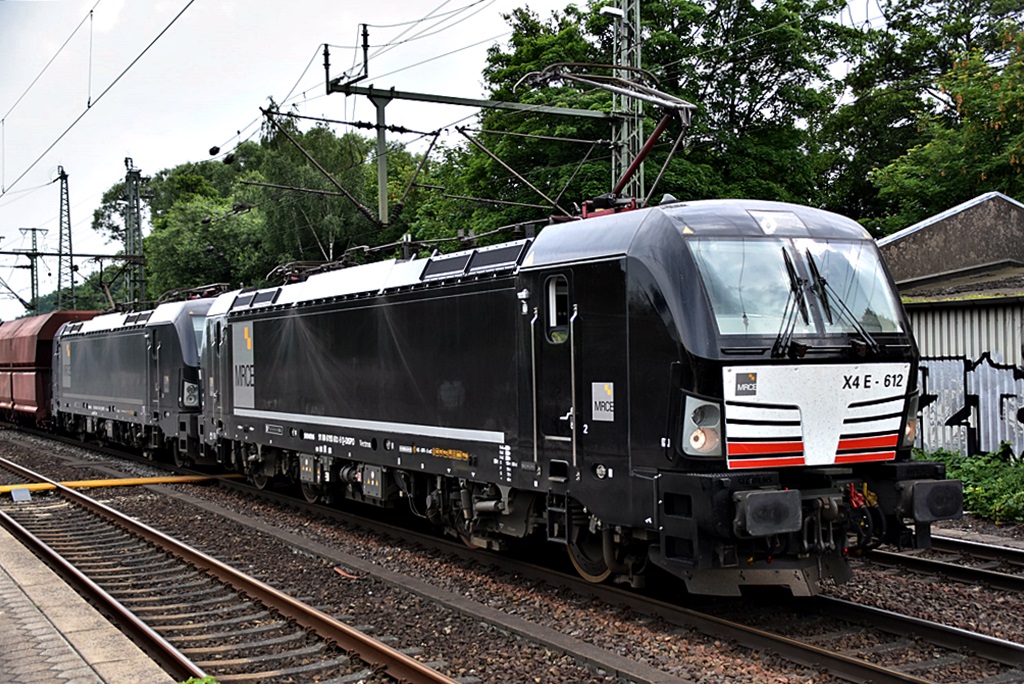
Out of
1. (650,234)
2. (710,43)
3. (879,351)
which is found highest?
(710,43)

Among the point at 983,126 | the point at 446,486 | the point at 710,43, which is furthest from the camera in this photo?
the point at 710,43

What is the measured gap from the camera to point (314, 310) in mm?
14508

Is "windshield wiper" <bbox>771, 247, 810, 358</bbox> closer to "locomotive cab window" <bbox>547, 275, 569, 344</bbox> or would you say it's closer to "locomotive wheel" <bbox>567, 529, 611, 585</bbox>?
"locomotive cab window" <bbox>547, 275, 569, 344</bbox>

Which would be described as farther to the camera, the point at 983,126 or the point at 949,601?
the point at 983,126

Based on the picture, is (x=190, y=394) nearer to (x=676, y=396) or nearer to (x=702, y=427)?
(x=676, y=396)

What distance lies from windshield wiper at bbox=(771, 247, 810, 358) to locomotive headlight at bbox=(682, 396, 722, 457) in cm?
64

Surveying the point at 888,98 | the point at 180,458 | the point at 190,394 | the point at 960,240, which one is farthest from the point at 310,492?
the point at 888,98

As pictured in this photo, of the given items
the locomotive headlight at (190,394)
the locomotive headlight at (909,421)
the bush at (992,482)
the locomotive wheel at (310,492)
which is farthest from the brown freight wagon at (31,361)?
the locomotive headlight at (909,421)

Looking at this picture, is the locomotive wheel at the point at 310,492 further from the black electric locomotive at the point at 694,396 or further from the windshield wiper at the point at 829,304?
the windshield wiper at the point at 829,304

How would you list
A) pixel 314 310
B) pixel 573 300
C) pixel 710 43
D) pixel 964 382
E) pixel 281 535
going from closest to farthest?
pixel 573 300, pixel 281 535, pixel 314 310, pixel 964 382, pixel 710 43

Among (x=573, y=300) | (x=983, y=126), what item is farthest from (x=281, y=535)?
(x=983, y=126)

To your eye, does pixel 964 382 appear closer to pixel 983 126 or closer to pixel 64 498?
pixel 983 126

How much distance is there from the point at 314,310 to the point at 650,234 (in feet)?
24.1

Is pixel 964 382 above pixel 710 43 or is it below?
below
